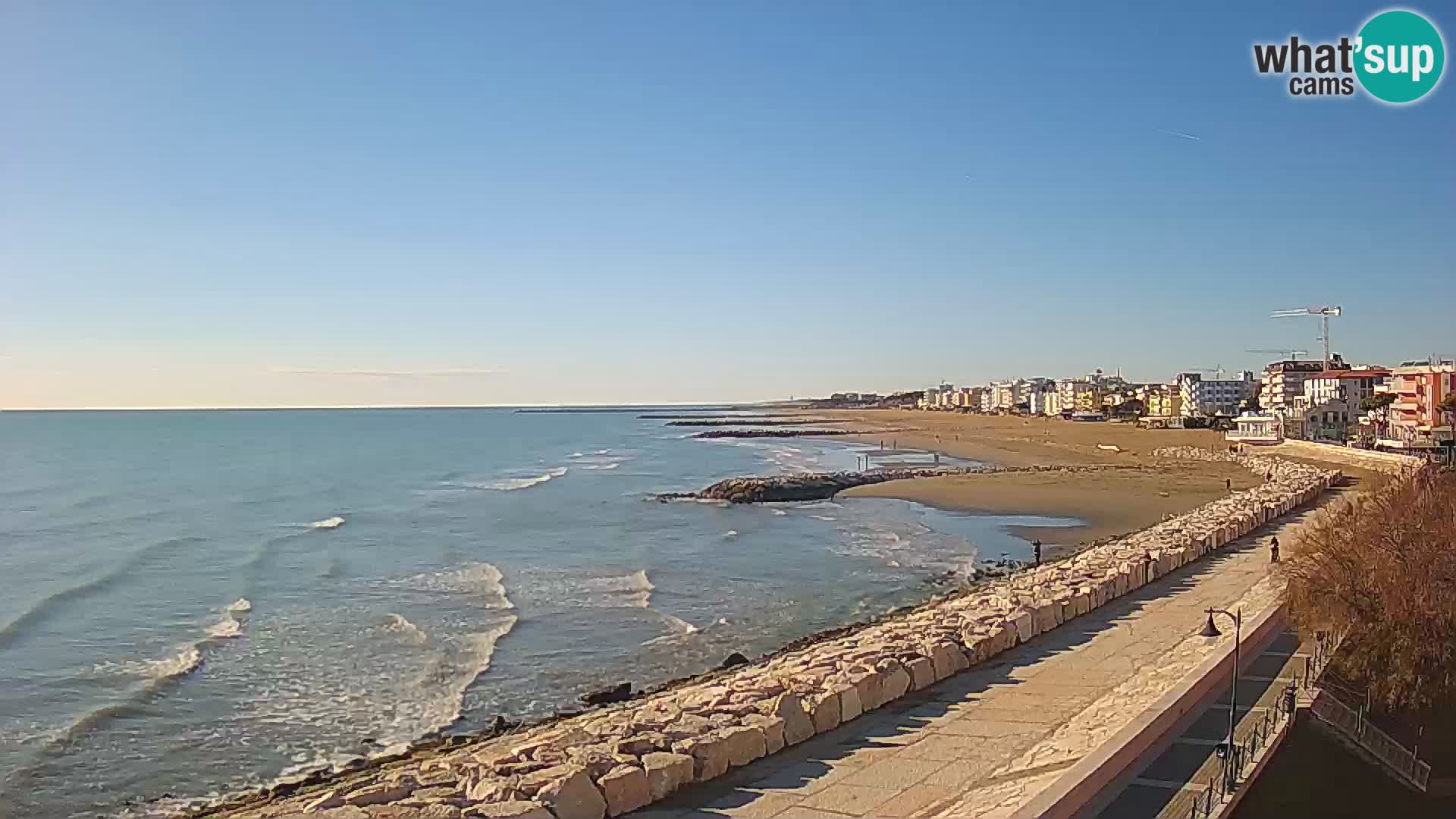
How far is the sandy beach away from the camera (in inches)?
1526

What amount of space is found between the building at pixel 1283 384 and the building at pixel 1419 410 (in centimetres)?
2114

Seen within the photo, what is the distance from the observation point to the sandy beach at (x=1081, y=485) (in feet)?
127

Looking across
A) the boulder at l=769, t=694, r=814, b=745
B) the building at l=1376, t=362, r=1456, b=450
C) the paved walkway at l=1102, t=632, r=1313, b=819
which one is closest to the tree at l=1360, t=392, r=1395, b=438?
the building at l=1376, t=362, r=1456, b=450

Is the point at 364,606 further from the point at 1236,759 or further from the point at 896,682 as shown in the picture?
the point at 1236,759

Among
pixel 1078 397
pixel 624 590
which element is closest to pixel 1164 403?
pixel 1078 397

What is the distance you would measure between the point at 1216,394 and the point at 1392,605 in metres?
129

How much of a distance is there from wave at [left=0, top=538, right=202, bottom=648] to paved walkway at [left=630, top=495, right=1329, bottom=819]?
60.0 ft

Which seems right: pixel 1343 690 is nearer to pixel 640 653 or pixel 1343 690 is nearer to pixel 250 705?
pixel 640 653

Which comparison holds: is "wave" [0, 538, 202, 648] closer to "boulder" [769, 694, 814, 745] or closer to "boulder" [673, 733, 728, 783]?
"boulder" [673, 733, 728, 783]

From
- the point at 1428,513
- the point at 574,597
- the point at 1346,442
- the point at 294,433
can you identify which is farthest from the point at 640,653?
the point at 294,433

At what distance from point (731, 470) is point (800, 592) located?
4033 centimetres

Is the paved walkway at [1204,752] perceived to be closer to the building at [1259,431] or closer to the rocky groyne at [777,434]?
the building at [1259,431]

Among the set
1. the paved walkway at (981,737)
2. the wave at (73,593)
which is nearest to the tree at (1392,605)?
the paved walkway at (981,737)

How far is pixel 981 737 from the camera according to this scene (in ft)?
40.8
